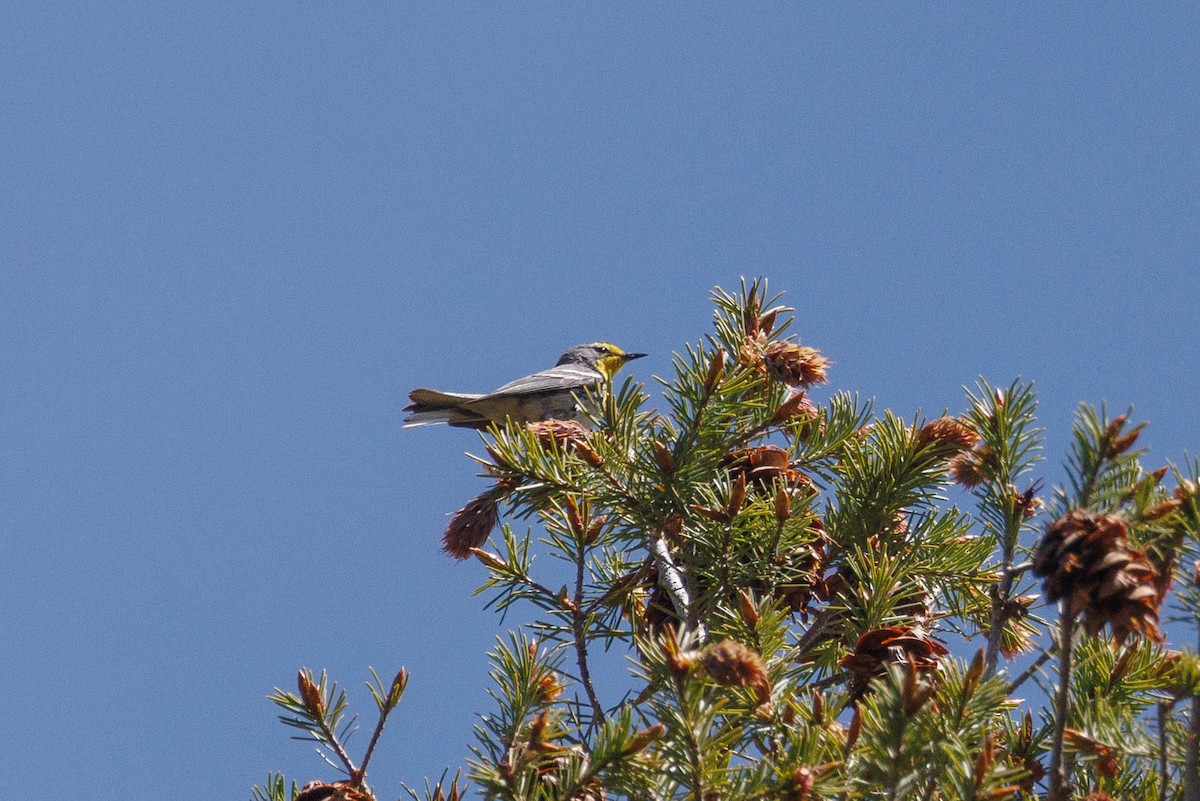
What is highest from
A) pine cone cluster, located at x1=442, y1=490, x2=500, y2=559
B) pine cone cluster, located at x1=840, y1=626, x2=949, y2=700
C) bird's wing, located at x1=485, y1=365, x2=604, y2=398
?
bird's wing, located at x1=485, y1=365, x2=604, y2=398

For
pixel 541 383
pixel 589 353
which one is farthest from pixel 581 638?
pixel 589 353

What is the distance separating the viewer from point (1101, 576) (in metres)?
1.68

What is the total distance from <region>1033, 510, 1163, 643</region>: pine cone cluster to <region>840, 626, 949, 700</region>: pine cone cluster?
93cm

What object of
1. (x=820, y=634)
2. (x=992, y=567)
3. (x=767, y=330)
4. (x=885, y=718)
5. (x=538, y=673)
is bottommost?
(x=885, y=718)

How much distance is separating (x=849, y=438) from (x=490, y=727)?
4.84ft

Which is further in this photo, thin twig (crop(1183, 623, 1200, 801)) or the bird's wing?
the bird's wing

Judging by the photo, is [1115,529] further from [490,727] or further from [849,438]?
[849,438]

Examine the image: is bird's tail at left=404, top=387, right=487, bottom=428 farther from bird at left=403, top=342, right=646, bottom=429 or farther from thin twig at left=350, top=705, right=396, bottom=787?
thin twig at left=350, top=705, right=396, bottom=787

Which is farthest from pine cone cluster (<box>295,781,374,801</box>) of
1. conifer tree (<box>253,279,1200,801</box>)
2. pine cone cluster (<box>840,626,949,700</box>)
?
pine cone cluster (<box>840,626,949,700</box>)

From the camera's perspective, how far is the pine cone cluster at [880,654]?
2615 mm

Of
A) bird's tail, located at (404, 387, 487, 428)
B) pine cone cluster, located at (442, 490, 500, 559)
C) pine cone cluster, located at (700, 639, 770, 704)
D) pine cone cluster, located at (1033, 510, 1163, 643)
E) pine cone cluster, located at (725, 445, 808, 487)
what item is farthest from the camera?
bird's tail, located at (404, 387, 487, 428)

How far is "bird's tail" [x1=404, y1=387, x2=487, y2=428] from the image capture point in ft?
23.6

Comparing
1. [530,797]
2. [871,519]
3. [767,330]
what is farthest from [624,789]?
[767,330]

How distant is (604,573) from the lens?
3678mm
